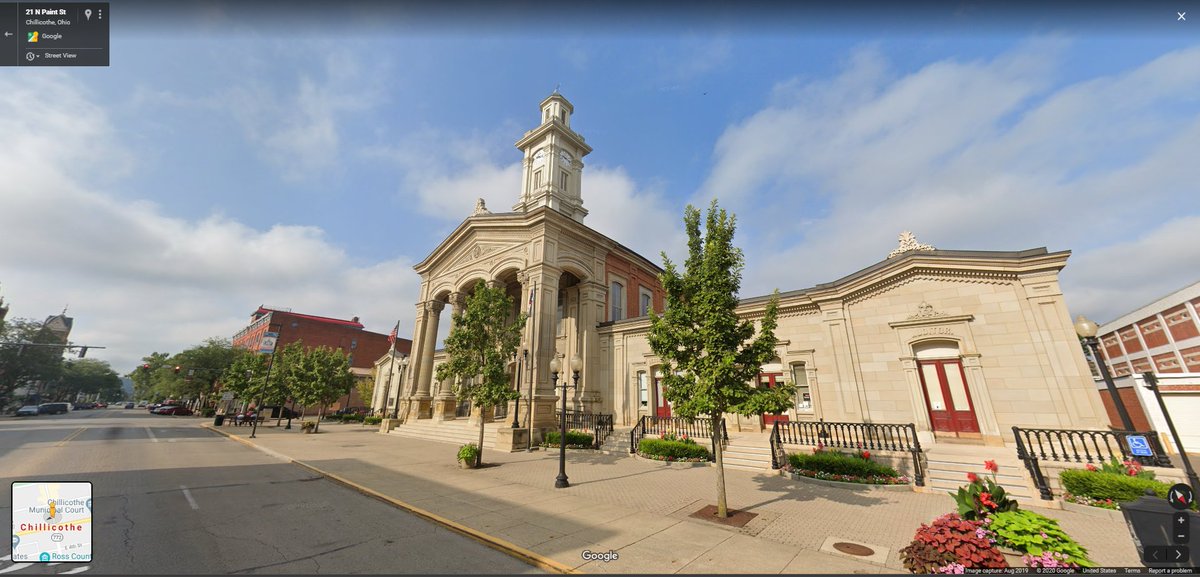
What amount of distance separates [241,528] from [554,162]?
95.3ft

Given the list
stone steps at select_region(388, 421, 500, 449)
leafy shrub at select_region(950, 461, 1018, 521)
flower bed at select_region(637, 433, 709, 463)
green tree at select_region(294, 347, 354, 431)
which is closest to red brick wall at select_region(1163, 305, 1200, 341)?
flower bed at select_region(637, 433, 709, 463)

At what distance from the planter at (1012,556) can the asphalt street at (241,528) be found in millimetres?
6257

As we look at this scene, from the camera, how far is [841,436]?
47.1 ft

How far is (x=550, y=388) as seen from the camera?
21078mm

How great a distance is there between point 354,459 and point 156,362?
9723 cm

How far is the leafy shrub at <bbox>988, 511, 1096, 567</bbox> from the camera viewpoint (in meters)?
4.62

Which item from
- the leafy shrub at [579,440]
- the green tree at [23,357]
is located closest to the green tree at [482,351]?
the leafy shrub at [579,440]

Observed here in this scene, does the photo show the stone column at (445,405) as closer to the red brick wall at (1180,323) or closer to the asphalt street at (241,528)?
the asphalt street at (241,528)

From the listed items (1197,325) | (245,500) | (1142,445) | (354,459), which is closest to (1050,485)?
(1142,445)

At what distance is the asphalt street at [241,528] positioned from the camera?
18.5 ft

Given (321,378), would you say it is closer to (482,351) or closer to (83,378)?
(482,351)

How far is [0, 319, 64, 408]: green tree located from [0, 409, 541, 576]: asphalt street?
71897 mm

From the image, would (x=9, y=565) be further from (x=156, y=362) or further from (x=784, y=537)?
(x=156, y=362)

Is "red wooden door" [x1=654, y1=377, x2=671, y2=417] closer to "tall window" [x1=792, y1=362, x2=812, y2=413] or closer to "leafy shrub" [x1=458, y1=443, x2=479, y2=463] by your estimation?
"tall window" [x1=792, y1=362, x2=812, y2=413]
